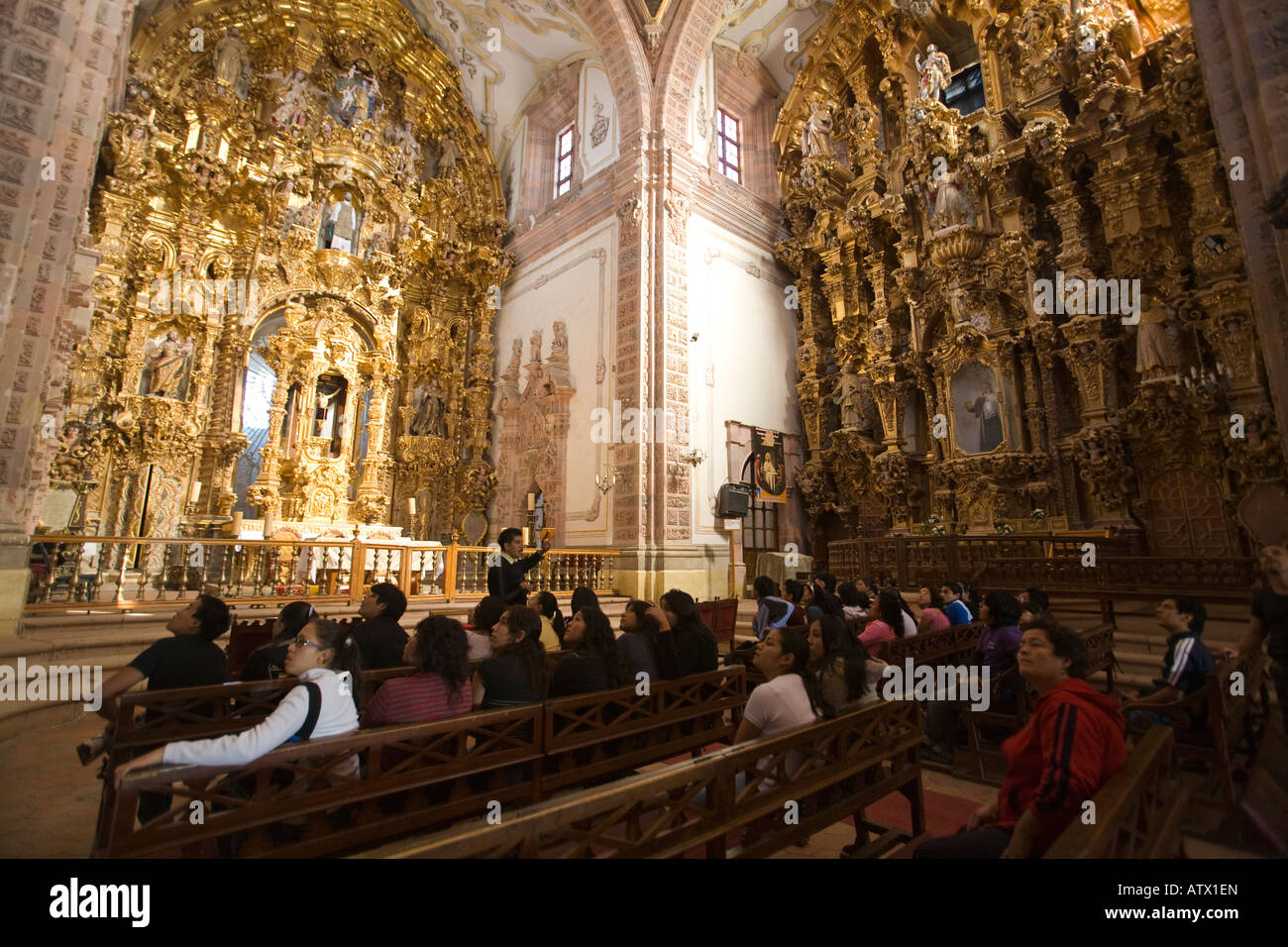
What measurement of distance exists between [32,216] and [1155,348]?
14058 mm

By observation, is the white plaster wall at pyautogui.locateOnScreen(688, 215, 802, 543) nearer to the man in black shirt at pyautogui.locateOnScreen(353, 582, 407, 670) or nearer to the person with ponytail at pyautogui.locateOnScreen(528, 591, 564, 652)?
the person with ponytail at pyautogui.locateOnScreen(528, 591, 564, 652)

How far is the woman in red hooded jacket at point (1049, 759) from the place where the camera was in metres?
1.92

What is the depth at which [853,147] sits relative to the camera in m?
14.7

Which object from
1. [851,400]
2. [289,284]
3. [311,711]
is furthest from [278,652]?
[289,284]

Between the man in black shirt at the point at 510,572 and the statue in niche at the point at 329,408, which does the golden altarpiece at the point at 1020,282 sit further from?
the statue in niche at the point at 329,408

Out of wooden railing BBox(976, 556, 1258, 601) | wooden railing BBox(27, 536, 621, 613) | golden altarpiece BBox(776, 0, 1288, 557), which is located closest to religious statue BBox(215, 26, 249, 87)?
wooden railing BBox(27, 536, 621, 613)

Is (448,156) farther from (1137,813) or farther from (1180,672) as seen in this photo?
(1137,813)

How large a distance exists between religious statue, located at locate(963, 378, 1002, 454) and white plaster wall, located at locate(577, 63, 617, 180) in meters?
A: 9.18

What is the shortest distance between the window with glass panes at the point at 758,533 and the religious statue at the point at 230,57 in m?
14.9

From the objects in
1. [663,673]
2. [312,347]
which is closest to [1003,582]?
[663,673]

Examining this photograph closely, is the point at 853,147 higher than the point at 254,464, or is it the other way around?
the point at 853,147

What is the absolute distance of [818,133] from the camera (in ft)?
48.0

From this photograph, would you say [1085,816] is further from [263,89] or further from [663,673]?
[263,89]

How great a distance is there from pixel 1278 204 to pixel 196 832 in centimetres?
709
